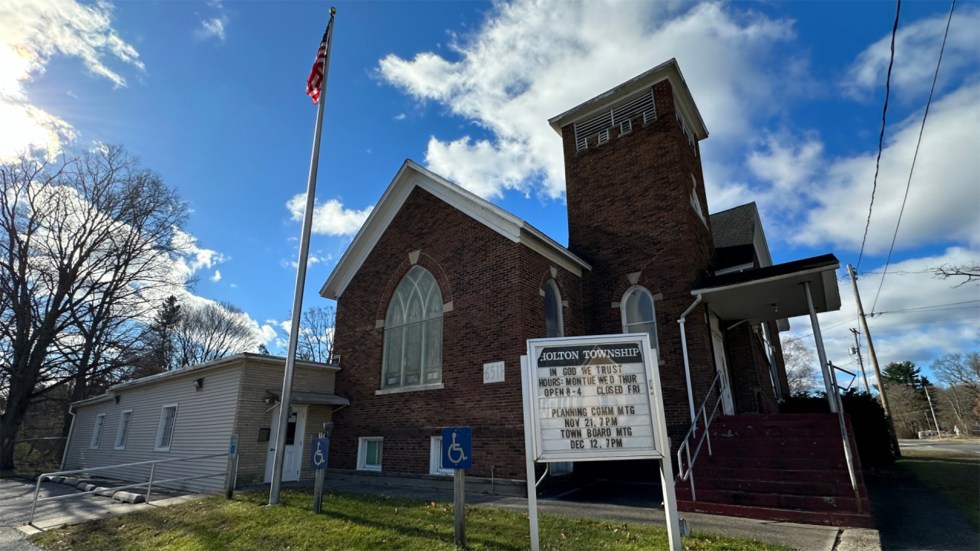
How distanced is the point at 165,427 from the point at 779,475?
59.5 ft

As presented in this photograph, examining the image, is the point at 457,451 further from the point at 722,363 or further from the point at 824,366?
the point at 722,363

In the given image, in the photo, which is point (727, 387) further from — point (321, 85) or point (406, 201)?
point (321, 85)

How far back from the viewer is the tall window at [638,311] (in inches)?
540

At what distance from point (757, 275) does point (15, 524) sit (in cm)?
1742

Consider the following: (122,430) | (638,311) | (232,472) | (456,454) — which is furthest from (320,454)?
(122,430)

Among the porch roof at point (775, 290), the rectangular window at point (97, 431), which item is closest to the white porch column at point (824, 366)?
the porch roof at point (775, 290)

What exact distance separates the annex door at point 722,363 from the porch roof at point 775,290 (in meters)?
0.51

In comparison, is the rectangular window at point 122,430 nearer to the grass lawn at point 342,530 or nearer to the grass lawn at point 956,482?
the grass lawn at point 342,530

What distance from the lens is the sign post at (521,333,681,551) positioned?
569 cm

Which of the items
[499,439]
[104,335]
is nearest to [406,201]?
[499,439]

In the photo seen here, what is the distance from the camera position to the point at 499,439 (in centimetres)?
1102

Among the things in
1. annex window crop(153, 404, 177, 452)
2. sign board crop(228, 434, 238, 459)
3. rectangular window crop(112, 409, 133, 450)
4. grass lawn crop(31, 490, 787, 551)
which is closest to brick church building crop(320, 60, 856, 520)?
grass lawn crop(31, 490, 787, 551)

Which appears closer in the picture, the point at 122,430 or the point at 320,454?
the point at 320,454

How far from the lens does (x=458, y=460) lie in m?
6.52
